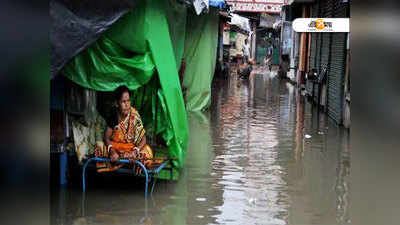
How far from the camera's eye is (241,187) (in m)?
7.10

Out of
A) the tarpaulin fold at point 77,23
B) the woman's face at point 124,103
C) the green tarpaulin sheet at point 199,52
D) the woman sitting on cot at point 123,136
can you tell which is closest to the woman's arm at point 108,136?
the woman sitting on cot at point 123,136

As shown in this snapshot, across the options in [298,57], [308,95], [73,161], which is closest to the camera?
[73,161]

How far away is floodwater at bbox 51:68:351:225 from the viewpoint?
5891 mm

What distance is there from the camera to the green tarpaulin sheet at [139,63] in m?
6.34

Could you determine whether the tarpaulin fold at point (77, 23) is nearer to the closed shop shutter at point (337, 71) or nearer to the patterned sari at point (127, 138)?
the patterned sari at point (127, 138)

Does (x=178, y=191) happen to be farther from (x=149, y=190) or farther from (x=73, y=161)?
(x=73, y=161)

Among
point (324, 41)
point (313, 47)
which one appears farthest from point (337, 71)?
point (313, 47)

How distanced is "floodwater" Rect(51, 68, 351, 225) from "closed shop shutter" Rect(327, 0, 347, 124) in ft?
3.28

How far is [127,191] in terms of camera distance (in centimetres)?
684

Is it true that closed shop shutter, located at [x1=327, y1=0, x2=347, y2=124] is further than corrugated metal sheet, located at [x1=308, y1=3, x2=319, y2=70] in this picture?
No

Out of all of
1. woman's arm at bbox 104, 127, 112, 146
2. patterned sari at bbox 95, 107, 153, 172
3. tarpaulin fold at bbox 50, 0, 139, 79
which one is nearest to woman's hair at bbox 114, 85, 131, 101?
patterned sari at bbox 95, 107, 153, 172

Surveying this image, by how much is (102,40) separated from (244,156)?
380 cm

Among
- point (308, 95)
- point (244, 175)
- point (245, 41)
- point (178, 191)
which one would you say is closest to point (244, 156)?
point (244, 175)

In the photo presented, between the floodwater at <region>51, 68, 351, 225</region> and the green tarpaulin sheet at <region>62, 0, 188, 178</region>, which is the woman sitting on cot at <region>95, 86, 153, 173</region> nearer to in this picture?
the green tarpaulin sheet at <region>62, 0, 188, 178</region>
